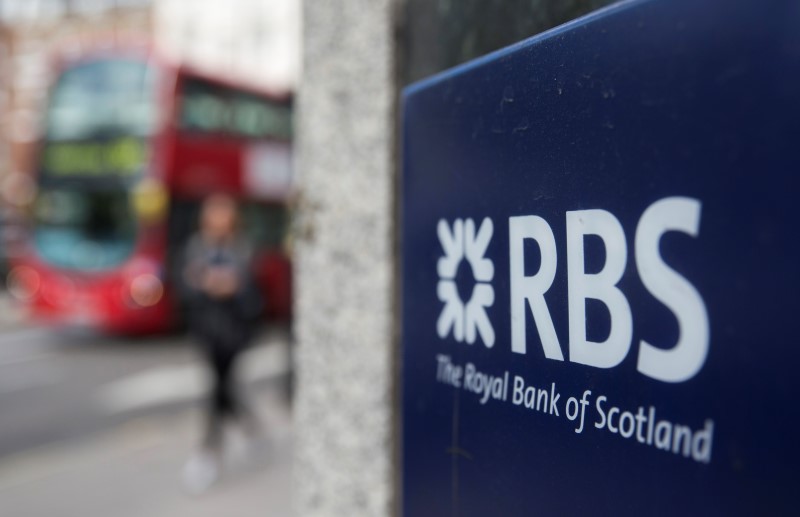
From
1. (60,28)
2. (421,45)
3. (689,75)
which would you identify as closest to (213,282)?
(421,45)

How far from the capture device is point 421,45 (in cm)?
159

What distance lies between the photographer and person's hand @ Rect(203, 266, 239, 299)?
16.9ft

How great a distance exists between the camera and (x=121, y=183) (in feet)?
37.5

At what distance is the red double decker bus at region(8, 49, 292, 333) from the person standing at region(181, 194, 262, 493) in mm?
6104

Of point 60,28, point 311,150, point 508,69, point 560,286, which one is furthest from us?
point 60,28

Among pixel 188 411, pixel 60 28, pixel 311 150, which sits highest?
pixel 60 28

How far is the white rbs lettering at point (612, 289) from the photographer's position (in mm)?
791

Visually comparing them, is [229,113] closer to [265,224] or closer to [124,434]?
[265,224]

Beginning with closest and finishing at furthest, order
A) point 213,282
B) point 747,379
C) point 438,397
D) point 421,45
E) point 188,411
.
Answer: point 747,379 → point 438,397 → point 421,45 → point 213,282 → point 188,411

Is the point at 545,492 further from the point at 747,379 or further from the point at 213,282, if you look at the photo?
the point at 213,282

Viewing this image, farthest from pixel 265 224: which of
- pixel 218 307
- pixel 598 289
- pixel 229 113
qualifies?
pixel 598 289

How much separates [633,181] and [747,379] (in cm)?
24

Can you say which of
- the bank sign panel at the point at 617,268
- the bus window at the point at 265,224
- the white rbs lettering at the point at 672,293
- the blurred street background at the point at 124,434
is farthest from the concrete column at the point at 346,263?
the bus window at the point at 265,224

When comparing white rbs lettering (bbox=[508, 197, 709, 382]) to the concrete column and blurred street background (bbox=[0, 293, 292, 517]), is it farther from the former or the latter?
blurred street background (bbox=[0, 293, 292, 517])
